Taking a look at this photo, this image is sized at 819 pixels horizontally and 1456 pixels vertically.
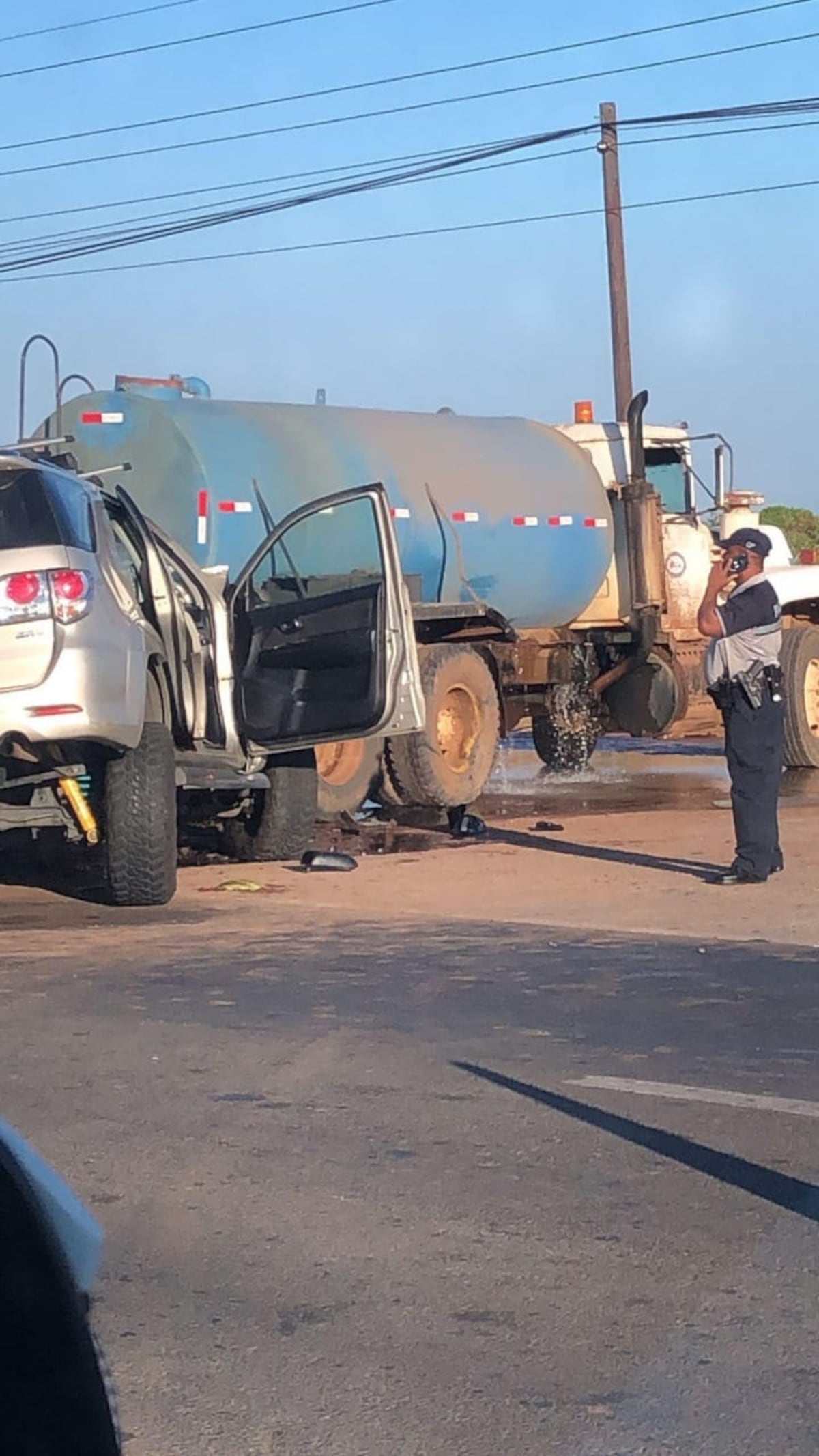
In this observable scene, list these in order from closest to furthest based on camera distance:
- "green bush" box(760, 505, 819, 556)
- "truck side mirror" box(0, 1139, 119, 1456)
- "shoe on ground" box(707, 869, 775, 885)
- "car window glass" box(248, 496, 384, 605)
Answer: "truck side mirror" box(0, 1139, 119, 1456) < "shoe on ground" box(707, 869, 775, 885) < "car window glass" box(248, 496, 384, 605) < "green bush" box(760, 505, 819, 556)

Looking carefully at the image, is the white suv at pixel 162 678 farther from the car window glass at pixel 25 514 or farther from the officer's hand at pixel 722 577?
the officer's hand at pixel 722 577

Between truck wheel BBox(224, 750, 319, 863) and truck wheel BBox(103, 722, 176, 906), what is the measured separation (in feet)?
6.24

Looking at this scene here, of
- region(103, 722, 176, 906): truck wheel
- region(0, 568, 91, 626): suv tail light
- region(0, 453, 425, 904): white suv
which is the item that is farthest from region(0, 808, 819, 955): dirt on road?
region(0, 568, 91, 626): suv tail light

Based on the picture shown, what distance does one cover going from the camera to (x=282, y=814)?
11.3m

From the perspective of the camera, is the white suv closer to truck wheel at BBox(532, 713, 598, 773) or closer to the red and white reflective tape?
the red and white reflective tape

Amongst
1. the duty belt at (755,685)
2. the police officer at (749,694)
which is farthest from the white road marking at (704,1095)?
the duty belt at (755,685)

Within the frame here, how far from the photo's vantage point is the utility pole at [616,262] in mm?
25312

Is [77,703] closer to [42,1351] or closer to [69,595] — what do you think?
[69,595]

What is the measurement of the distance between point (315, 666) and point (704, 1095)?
5.02m

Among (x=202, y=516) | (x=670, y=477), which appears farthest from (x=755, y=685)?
(x=670, y=477)

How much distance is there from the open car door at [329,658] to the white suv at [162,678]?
10mm

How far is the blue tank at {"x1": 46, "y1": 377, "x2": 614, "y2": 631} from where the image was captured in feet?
41.2

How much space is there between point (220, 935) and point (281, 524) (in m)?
2.64

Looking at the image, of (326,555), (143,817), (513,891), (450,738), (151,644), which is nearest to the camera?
(143,817)
